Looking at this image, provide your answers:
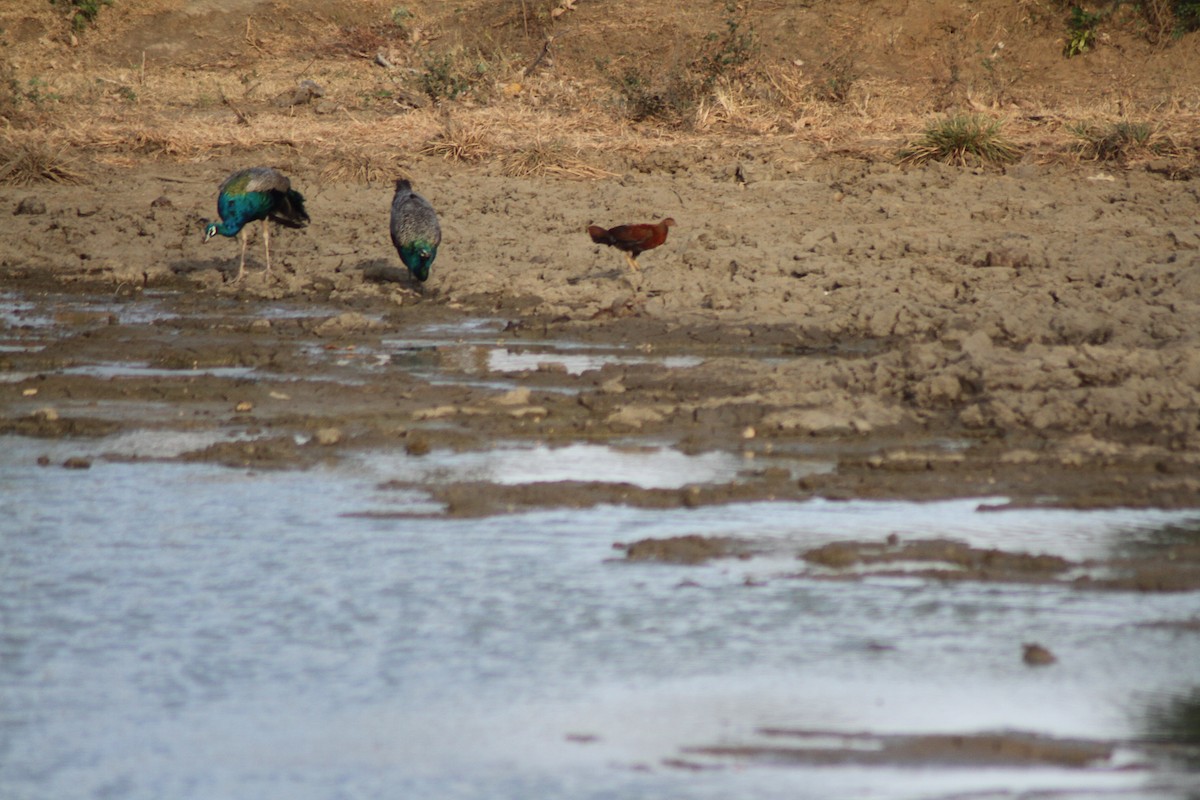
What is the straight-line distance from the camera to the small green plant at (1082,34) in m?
20.0

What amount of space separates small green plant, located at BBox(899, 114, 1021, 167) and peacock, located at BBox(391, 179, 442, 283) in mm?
4735

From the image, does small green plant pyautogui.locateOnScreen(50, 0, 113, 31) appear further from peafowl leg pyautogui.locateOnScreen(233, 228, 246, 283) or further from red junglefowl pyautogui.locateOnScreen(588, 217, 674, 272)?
red junglefowl pyautogui.locateOnScreen(588, 217, 674, 272)

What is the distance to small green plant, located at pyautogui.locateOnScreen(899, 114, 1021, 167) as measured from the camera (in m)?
12.7

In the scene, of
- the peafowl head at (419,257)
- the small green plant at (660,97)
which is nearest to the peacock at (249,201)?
the peafowl head at (419,257)

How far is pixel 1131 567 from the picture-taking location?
15.4 feet

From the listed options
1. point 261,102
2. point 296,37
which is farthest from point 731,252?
point 296,37

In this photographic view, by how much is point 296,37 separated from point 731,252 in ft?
49.9

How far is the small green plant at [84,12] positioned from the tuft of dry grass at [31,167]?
11.8 m

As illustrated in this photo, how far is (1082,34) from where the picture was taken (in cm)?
2000

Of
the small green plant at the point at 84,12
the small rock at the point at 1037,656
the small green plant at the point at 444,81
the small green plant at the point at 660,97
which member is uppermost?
the small green plant at the point at 84,12

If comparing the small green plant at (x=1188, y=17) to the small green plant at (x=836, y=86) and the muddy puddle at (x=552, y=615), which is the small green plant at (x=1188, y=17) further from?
the muddy puddle at (x=552, y=615)

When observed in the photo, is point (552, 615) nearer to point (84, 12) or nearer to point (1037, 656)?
point (1037, 656)

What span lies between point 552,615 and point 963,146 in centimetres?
938

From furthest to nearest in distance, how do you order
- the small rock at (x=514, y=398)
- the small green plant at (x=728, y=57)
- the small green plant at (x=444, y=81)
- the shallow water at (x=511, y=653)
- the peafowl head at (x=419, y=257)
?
the small green plant at (x=444, y=81)
the small green plant at (x=728, y=57)
the peafowl head at (x=419, y=257)
the small rock at (x=514, y=398)
the shallow water at (x=511, y=653)
